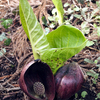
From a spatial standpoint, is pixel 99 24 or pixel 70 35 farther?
pixel 99 24

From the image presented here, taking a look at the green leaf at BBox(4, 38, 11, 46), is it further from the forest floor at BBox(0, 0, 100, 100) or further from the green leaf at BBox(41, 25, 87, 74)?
the green leaf at BBox(41, 25, 87, 74)

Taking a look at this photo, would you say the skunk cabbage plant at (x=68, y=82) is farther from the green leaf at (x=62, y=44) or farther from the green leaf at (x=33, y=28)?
the green leaf at (x=33, y=28)

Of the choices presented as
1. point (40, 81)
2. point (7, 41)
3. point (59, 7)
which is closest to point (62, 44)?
point (40, 81)

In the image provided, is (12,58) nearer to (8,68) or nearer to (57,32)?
(8,68)

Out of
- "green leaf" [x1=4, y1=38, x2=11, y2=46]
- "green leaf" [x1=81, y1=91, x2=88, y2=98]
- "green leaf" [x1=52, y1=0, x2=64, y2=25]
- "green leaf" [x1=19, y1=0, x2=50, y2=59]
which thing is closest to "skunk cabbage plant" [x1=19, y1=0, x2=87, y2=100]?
"green leaf" [x1=19, y1=0, x2=50, y2=59]

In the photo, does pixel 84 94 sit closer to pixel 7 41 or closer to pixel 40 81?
pixel 40 81

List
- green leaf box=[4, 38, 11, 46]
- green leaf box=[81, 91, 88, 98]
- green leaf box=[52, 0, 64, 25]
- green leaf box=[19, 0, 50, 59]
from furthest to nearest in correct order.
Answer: green leaf box=[4, 38, 11, 46] < green leaf box=[52, 0, 64, 25] < green leaf box=[81, 91, 88, 98] < green leaf box=[19, 0, 50, 59]

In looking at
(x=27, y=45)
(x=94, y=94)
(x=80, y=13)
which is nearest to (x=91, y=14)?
(x=80, y=13)

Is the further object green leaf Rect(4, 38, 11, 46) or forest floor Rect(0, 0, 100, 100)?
green leaf Rect(4, 38, 11, 46)
